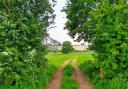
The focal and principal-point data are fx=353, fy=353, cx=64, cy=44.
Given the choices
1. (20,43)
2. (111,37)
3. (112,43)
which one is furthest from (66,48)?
(20,43)

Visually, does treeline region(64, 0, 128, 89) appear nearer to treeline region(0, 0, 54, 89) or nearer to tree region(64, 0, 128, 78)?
tree region(64, 0, 128, 78)

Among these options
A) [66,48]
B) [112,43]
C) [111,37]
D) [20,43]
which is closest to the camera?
[20,43]

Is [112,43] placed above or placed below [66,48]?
above

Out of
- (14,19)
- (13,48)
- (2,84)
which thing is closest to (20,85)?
(2,84)

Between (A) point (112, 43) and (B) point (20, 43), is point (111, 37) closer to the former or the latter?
(A) point (112, 43)

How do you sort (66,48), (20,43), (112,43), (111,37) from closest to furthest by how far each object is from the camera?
(20,43) → (112,43) → (111,37) → (66,48)

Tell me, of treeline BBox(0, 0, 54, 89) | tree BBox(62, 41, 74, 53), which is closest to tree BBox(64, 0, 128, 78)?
treeline BBox(0, 0, 54, 89)

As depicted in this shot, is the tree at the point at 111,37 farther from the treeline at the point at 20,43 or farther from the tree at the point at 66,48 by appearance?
the tree at the point at 66,48

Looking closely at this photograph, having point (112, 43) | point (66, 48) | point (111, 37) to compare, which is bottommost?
point (66, 48)

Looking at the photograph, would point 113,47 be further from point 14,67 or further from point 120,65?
point 14,67

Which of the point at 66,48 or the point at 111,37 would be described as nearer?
the point at 111,37

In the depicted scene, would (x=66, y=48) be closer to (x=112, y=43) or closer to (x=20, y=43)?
(x=112, y=43)

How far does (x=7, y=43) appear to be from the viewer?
108ft

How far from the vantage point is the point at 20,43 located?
34.7 meters
